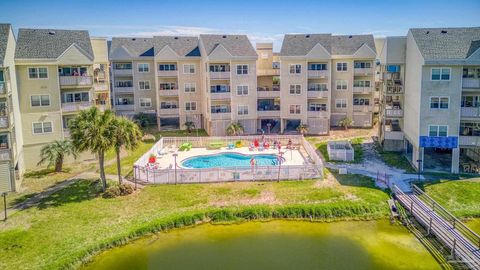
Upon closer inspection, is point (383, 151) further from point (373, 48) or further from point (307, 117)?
point (373, 48)

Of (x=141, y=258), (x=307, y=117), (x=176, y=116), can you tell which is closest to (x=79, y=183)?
(x=141, y=258)

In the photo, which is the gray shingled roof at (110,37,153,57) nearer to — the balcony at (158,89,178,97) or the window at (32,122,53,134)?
the balcony at (158,89,178,97)

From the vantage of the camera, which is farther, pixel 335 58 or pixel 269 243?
pixel 335 58

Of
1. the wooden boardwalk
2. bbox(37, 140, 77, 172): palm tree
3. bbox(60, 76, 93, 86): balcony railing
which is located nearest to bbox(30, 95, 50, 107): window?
bbox(60, 76, 93, 86): balcony railing

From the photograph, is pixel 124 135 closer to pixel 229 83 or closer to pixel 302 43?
pixel 229 83

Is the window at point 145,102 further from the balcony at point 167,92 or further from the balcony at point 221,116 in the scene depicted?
the balcony at point 221,116

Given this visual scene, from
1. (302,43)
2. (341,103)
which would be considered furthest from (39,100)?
(341,103)
